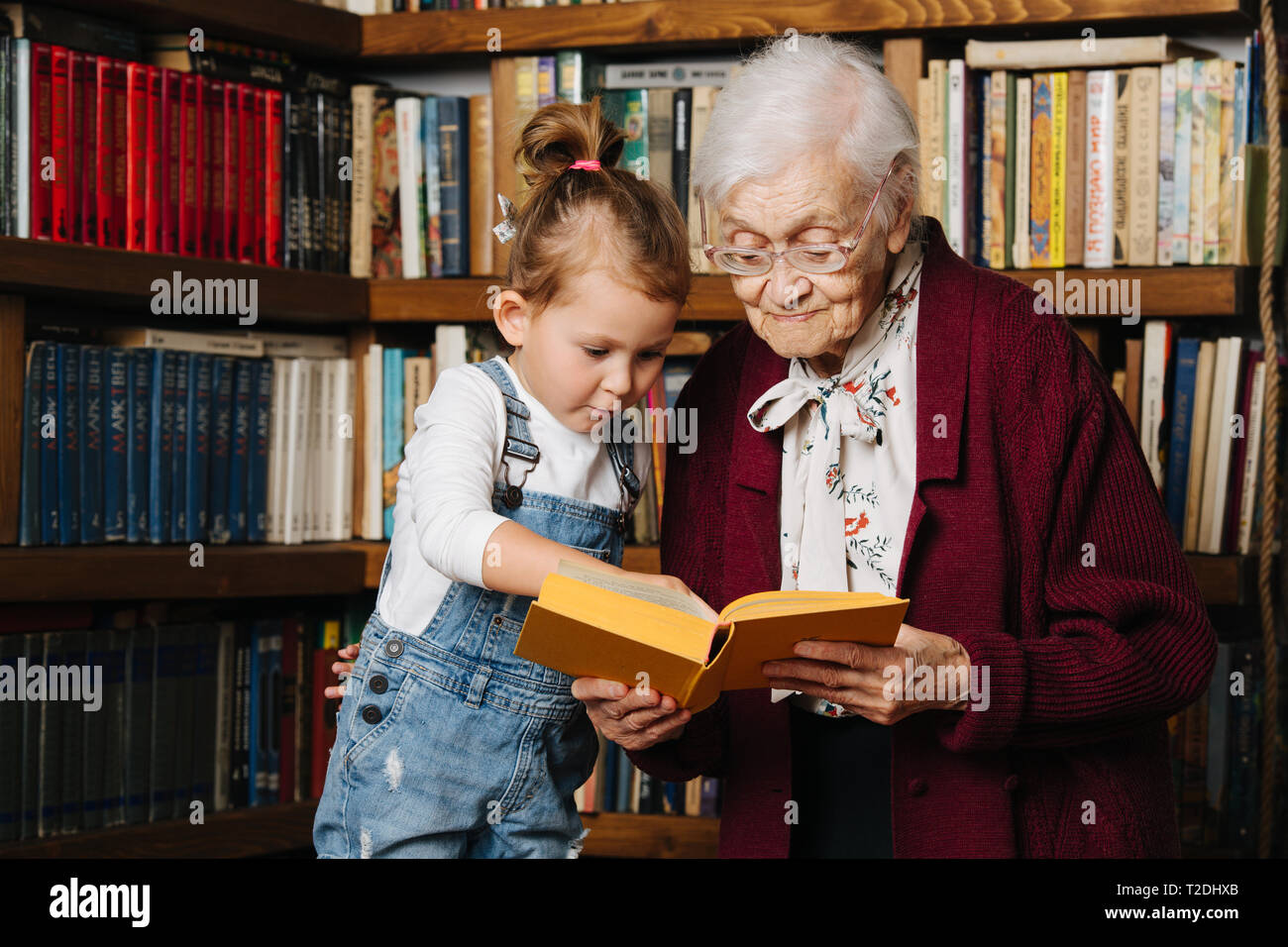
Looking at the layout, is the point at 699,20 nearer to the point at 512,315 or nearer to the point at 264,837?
the point at 512,315

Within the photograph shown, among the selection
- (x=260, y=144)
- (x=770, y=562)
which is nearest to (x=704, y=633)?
(x=770, y=562)

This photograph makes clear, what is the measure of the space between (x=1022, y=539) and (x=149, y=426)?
1.56m

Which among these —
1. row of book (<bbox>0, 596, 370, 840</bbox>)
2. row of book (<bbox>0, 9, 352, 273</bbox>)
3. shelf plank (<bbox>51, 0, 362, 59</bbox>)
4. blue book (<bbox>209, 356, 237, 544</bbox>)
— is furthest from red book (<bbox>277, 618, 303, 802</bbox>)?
shelf plank (<bbox>51, 0, 362, 59</bbox>)

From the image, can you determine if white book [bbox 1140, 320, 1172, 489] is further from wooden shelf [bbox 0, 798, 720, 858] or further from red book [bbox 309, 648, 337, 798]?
red book [bbox 309, 648, 337, 798]

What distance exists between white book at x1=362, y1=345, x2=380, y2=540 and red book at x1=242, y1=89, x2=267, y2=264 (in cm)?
30

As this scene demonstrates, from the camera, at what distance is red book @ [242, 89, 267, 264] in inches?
90.4

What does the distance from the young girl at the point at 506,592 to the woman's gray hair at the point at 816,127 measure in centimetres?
14

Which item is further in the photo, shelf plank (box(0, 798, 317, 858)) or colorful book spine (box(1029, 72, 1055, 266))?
colorful book spine (box(1029, 72, 1055, 266))

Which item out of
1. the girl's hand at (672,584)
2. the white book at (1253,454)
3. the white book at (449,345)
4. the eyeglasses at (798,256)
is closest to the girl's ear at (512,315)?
the eyeglasses at (798,256)

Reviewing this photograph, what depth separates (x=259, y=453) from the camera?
2354mm

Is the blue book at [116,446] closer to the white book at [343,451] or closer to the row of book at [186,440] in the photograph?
the row of book at [186,440]

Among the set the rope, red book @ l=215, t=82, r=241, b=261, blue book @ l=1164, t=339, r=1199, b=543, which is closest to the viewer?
the rope

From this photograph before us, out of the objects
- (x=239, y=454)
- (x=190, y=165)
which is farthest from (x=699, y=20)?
(x=239, y=454)

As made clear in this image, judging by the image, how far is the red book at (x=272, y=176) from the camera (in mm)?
2318
